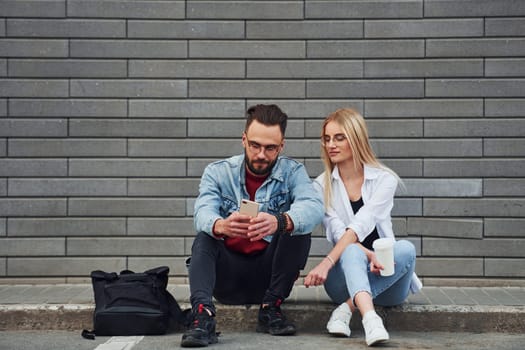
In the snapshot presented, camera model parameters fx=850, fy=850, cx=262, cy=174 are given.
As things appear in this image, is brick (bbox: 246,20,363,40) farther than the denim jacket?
Yes

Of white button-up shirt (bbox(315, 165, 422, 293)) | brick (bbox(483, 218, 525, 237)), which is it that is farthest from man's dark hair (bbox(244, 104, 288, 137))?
brick (bbox(483, 218, 525, 237))

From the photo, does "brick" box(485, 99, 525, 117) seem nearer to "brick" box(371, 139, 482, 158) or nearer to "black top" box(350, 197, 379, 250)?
"brick" box(371, 139, 482, 158)

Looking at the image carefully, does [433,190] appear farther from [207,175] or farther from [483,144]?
[207,175]

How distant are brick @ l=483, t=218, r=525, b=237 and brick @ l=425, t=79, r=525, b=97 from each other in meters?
1.05

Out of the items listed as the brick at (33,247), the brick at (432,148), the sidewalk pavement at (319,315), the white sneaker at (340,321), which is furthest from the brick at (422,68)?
the brick at (33,247)

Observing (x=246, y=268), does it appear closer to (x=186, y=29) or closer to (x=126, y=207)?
(x=126, y=207)

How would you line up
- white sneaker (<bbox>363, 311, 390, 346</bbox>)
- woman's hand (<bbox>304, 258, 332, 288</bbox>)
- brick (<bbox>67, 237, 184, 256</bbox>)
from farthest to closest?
brick (<bbox>67, 237, 184, 256</bbox>)
woman's hand (<bbox>304, 258, 332, 288</bbox>)
white sneaker (<bbox>363, 311, 390, 346</bbox>)

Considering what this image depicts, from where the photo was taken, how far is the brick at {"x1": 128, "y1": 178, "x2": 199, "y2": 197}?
23.5 feet

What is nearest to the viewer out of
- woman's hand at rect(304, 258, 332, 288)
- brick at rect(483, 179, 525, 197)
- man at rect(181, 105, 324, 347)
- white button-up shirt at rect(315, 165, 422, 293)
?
man at rect(181, 105, 324, 347)

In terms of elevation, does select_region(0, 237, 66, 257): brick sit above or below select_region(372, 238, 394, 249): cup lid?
below

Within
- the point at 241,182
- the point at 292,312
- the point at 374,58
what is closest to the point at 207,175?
the point at 241,182

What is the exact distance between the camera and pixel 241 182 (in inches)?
216

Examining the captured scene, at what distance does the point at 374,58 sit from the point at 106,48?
7.42 feet

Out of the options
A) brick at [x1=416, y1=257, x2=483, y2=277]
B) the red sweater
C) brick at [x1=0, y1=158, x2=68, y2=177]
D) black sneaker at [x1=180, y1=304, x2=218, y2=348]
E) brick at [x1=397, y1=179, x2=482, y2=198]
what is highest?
brick at [x1=0, y1=158, x2=68, y2=177]
